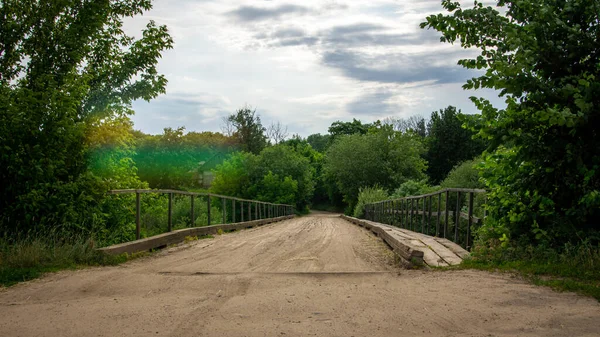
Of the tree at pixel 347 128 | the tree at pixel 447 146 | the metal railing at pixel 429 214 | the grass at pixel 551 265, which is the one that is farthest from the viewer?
the tree at pixel 347 128

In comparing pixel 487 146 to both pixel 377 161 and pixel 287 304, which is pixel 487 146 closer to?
pixel 287 304

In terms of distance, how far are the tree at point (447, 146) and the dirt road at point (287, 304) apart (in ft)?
183

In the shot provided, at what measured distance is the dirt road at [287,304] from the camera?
4023 mm

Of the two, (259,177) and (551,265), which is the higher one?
(551,265)

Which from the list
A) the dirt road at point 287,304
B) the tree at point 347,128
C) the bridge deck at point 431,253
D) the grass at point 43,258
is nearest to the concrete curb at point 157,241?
the grass at point 43,258

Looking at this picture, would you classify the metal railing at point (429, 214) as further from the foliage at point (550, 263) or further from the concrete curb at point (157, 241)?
the concrete curb at point (157, 241)

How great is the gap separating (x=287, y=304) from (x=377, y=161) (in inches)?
2052

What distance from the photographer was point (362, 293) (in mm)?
5277

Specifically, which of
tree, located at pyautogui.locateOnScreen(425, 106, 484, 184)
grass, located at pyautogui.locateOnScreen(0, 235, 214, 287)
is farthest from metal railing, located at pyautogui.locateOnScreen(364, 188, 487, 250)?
tree, located at pyautogui.locateOnScreen(425, 106, 484, 184)

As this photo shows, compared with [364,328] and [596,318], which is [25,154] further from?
[596,318]

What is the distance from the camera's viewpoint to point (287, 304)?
15.7 ft

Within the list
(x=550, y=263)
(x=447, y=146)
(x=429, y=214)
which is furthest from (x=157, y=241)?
(x=447, y=146)

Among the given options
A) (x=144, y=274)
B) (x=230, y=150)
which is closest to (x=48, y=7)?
(x=144, y=274)

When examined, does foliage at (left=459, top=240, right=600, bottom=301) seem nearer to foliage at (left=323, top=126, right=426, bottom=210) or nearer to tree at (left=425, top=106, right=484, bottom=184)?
foliage at (left=323, top=126, right=426, bottom=210)
